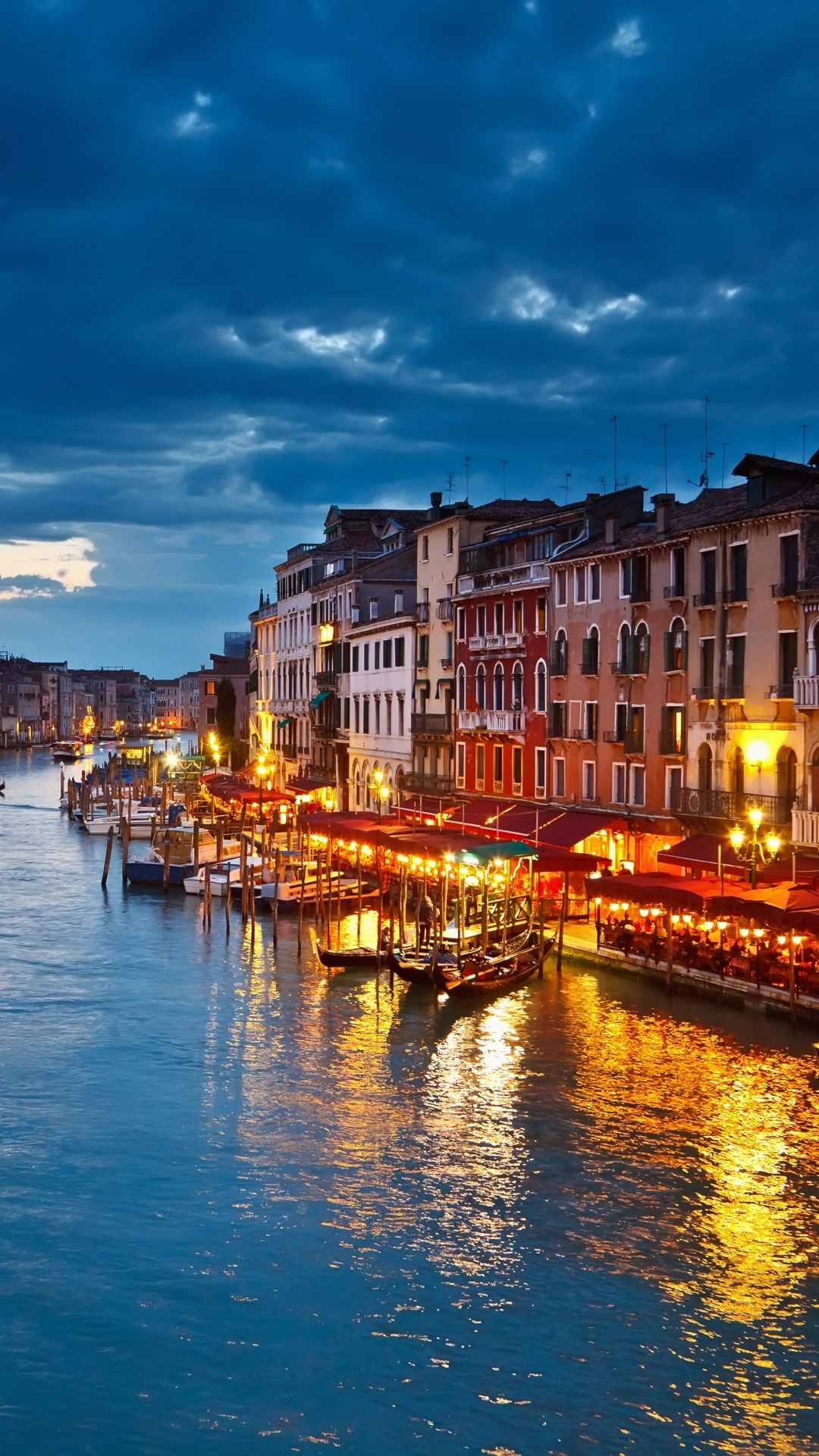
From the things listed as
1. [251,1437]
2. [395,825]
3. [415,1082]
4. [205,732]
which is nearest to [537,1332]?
[251,1437]

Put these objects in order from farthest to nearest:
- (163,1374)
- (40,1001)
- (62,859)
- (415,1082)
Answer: (62,859) → (40,1001) → (415,1082) → (163,1374)

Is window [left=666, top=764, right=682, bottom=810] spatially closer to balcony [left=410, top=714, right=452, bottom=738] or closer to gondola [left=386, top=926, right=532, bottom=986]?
gondola [left=386, top=926, right=532, bottom=986]

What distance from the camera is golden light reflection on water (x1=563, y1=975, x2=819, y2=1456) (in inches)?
599

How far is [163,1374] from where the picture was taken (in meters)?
15.1

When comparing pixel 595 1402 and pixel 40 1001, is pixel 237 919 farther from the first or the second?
pixel 595 1402

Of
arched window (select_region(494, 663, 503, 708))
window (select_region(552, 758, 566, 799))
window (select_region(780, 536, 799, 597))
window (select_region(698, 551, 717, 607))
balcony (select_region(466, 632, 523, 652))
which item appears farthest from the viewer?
arched window (select_region(494, 663, 503, 708))

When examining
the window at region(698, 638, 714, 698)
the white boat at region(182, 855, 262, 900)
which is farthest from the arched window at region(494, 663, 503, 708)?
the window at region(698, 638, 714, 698)

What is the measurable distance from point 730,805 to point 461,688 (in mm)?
18681

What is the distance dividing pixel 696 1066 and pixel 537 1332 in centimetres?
1069

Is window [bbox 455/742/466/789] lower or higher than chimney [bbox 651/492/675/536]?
lower

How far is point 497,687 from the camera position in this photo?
4981cm

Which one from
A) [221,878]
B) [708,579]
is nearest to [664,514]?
[708,579]

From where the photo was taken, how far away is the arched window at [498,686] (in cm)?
4947

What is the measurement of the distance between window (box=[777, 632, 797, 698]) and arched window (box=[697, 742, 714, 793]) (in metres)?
3.58
